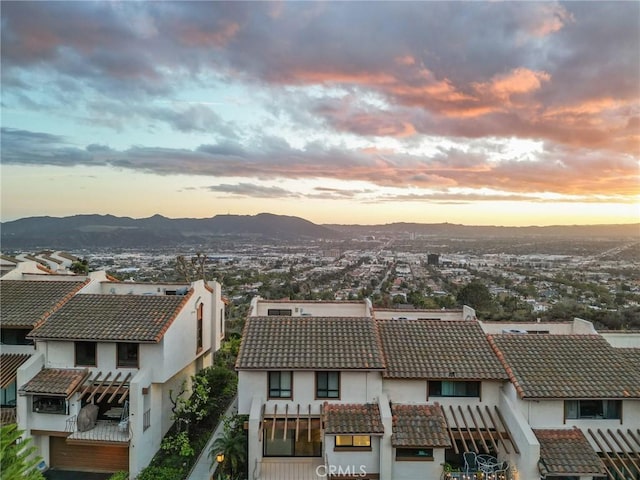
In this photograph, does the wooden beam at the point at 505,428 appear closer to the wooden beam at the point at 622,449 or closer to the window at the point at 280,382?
the wooden beam at the point at 622,449

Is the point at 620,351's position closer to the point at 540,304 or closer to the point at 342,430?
the point at 342,430

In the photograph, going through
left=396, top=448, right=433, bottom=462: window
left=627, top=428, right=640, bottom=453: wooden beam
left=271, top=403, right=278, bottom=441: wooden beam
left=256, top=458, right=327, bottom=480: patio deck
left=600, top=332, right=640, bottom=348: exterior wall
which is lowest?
left=256, top=458, right=327, bottom=480: patio deck

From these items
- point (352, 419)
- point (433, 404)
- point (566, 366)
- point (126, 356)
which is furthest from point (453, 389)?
point (126, 356)

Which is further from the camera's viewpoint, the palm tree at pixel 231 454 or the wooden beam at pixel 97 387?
the wooden beam at pixel 97 387

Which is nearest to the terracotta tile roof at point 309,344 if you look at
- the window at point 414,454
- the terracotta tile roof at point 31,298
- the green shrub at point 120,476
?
the window at point 414,454

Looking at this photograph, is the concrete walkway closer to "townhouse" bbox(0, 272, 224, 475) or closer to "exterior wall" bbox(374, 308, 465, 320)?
"townhouse" bbox(0, 272, 224, 475)

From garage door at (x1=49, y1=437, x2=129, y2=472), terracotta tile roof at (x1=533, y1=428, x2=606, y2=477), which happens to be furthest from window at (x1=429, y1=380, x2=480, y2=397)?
garage door at (x1=49, y1=437, x2=129, y2=472)
